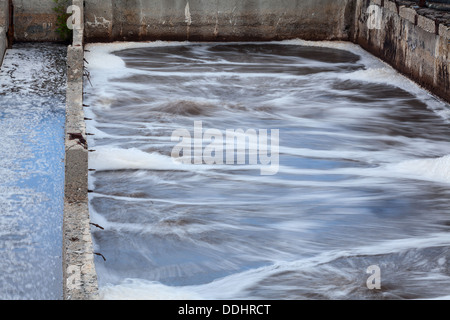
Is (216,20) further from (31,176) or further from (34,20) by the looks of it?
(31,176)

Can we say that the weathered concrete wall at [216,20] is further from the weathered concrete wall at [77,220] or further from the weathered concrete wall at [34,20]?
the weathered concrete wall at [77,220]

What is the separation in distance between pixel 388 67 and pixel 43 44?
7050 mm

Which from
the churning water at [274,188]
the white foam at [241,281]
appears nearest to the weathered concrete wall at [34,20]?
the churning water at [274,188]

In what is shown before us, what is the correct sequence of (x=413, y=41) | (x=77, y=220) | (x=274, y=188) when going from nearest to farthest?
(x=77, y=220) < (x=274, y=188) < (x=413, y=41)

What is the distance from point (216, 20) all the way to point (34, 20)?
3791 millimetres

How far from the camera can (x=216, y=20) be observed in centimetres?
1459

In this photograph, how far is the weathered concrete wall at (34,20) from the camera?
14.1 meters

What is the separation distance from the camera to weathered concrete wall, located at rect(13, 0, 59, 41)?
555 inches

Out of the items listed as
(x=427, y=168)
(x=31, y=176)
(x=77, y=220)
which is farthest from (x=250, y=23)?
(x=77, y=220)

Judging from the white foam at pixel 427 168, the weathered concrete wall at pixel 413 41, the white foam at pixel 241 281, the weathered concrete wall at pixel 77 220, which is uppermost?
the weathered concrete wall at pixel 413 41

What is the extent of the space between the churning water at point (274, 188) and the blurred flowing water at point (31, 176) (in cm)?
44
